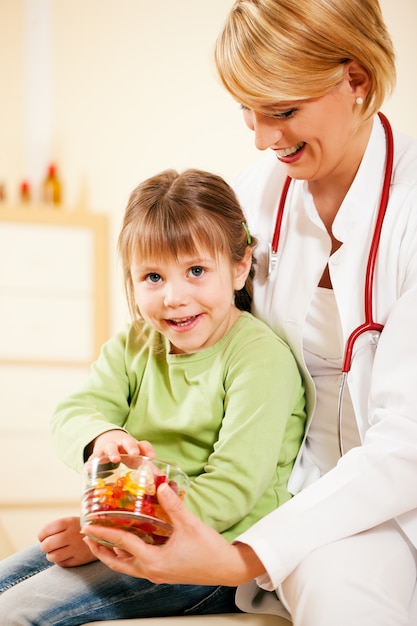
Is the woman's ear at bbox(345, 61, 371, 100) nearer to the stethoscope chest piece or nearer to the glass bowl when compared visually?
the stethoscope chest piece

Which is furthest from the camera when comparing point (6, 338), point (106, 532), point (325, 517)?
point (6, 338)

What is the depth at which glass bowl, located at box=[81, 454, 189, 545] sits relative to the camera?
1208 millimetres

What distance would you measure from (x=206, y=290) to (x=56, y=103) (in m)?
3.19

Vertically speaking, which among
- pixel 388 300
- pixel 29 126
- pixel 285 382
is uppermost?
pixel 29 126

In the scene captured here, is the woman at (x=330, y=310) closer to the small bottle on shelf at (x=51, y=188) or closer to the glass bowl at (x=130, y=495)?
the glass bowl at (x=130, y=495)

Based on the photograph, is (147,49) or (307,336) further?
(147,49)

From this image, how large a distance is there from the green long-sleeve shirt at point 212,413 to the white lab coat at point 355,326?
8 cm

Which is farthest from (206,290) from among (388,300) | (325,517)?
(325,517)

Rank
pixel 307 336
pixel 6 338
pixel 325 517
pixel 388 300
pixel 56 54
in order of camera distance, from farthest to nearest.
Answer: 1. pixel 56 54
2. pixel 6 338
3. pixel 307 336
4. pixel 388 300
5. pixel 325 517

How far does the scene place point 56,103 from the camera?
444 cm

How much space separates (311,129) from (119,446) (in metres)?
0.66

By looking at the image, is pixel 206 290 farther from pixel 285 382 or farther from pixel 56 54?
pixel 56 54

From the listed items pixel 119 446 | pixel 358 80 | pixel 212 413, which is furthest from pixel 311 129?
pixel 119 446

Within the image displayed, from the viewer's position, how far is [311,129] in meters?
1.52
